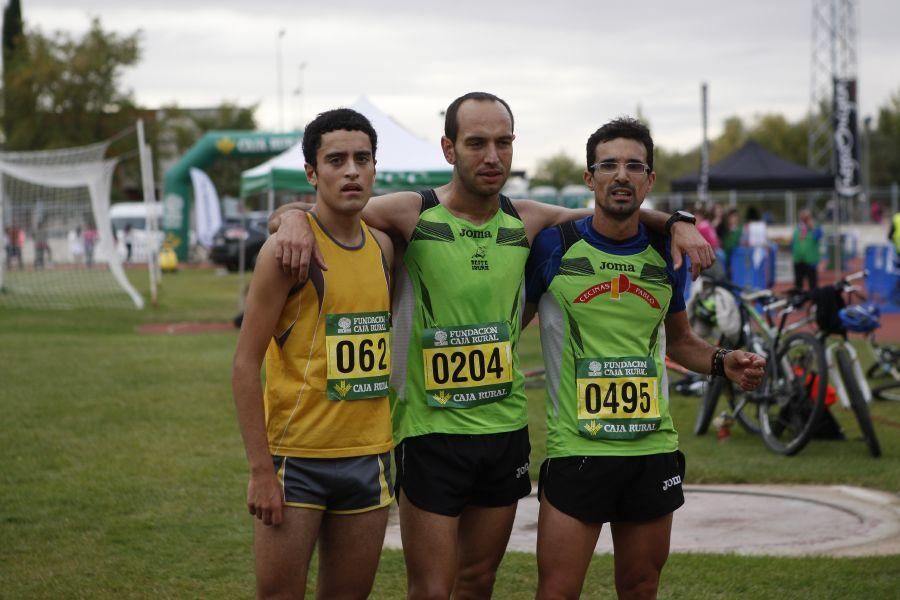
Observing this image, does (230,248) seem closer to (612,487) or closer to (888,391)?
(888,391)

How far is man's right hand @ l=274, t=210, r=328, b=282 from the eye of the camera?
12.6ft

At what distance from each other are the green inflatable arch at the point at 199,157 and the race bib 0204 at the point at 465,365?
30129 mm

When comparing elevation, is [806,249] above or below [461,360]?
below

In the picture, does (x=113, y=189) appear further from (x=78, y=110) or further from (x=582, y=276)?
(x=582, y=276)

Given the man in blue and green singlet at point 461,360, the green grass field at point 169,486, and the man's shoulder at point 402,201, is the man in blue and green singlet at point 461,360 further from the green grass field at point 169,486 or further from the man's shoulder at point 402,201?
the green grass field at point 169,486

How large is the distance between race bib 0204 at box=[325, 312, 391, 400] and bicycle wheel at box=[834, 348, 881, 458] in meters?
5.96

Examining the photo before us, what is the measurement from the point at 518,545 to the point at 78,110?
163 feet

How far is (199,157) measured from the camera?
3844 centimetres

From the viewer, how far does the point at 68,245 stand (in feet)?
95.6

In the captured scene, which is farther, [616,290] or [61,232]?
[61,232]

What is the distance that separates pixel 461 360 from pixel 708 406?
6420mm

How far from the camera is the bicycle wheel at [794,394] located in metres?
9.11

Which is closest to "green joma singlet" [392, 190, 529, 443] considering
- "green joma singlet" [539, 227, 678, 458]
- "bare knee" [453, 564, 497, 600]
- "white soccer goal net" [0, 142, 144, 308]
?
"green joma singlet" [539, 227, 678, 458]

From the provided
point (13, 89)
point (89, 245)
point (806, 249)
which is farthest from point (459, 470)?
point (13, 89)
